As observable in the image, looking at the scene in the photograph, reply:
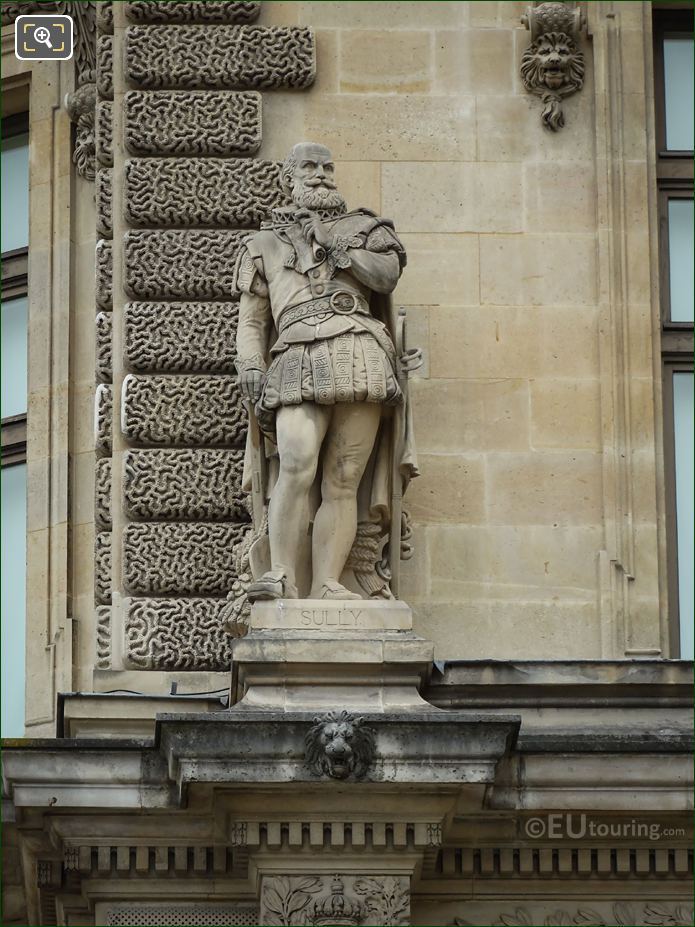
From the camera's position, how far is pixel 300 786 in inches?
651

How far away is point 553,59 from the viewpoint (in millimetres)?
19156

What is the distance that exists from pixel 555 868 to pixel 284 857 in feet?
4.56

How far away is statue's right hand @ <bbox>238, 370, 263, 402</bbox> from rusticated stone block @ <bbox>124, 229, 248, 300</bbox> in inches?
50.5

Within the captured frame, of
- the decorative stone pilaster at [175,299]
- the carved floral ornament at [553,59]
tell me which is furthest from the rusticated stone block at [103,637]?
the carved floral ornament at [553,59]

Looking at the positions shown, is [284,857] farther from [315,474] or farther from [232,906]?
[315,474]

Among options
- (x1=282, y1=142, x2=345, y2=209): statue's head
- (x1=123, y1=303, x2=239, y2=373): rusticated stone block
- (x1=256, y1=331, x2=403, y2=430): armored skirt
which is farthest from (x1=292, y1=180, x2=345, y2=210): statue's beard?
(x1=123, y1=303, x2=239, y2=373): rusticated stone block

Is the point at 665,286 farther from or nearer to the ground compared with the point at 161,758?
farther from the ground

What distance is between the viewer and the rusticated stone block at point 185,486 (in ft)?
60.5

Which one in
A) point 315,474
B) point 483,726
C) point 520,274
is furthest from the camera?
point 520,274

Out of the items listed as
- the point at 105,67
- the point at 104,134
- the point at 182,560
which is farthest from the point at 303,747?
the point at 105,67

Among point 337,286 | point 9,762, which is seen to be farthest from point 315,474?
point 9,762

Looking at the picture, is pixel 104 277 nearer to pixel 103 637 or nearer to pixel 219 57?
pixel 219 57

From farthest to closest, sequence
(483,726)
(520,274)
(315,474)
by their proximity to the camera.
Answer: (520,274)
(315,474)
(483,726)

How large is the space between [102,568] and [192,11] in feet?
10.5
